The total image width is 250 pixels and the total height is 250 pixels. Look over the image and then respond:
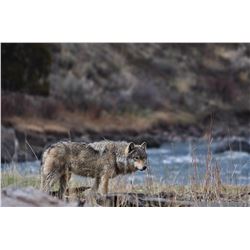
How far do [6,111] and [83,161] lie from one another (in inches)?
86.1

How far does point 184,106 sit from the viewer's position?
44.8ft

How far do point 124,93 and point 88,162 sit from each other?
7.04ft

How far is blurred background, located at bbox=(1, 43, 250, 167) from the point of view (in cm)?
1334

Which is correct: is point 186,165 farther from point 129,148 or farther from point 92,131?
point 92,131

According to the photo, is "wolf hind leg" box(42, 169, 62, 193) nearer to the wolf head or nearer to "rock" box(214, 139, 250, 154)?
the wolf head

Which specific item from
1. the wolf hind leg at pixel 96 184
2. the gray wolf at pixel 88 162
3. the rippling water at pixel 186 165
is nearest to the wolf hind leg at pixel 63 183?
the gray wolf at pixel 88 162

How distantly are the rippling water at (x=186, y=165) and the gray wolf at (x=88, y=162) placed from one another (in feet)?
1.23

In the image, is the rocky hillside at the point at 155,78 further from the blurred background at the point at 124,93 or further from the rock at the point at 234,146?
the rock at the point at 234,146

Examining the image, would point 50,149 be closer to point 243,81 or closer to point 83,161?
point 83,161

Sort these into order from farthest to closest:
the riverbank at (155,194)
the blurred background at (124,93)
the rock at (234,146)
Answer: the blurred background at (124,93) → the rock at (234,146) → the riverbank at (155,194)

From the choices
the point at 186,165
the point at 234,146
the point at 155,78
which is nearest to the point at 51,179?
the point at 186,165

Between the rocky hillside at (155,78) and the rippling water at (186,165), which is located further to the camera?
the rocky hillside at (155,78)

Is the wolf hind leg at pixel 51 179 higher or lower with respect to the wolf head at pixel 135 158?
lower

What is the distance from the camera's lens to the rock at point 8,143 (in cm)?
1328
